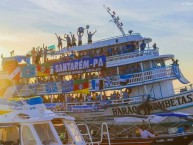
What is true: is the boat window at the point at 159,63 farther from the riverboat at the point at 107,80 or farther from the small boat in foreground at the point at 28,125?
the small boat in foreground at the point at 28,125

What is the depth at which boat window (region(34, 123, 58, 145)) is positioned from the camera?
41.7 ft

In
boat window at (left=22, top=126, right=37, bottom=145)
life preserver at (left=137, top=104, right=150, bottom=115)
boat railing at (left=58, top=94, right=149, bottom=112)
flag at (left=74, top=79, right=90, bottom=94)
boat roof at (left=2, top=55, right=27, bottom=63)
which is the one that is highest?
boat roof at (left=2, top=55, right=27, bottom=63)

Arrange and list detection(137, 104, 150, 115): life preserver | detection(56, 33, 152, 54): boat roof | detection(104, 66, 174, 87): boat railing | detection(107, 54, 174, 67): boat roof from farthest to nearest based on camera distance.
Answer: detection(56, 33, 152, 54): boat roof → detection(107, 54, 174, 67): boat roof → detection(104, 66, 174, 87): boat railing → detection(137, 104, 150, 115): life preserver

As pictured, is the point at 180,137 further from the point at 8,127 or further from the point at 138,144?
the point at 8,127

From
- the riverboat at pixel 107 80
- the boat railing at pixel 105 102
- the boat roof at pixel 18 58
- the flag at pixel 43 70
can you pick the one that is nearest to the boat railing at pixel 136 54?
the riverboat at pixel 107 80

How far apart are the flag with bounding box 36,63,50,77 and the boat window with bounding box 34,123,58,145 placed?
20.4 meters

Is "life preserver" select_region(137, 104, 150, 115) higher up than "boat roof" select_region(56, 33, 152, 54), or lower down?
lower down

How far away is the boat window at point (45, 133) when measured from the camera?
41.7 ft

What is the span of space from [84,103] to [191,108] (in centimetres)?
778

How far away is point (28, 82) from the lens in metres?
34.3

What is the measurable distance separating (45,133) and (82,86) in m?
17.8

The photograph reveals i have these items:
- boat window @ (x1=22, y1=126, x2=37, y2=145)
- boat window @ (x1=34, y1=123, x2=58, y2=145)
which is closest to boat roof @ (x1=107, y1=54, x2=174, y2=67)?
boat window @ (x1=34, y1=123, x2=58, y2=145)

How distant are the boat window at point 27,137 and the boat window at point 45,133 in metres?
0.39

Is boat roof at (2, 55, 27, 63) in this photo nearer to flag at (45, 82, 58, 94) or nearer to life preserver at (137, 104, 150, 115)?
flag at (45, 82, 58, 94)
